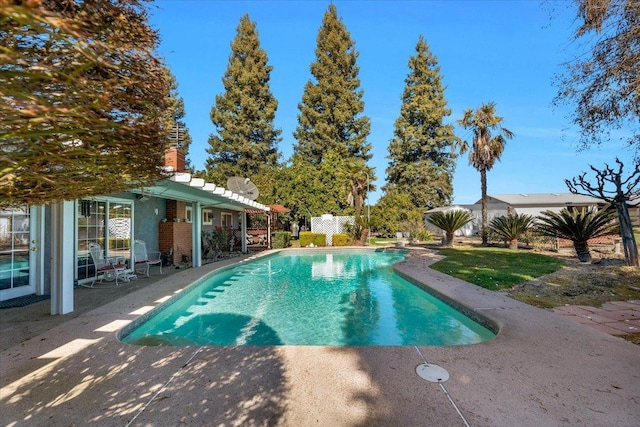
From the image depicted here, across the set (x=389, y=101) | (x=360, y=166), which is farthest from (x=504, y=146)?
(x=389, y=101)

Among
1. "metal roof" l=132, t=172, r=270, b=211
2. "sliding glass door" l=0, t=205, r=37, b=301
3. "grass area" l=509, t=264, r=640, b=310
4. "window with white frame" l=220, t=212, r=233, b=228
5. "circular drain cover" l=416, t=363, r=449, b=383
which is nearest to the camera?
"circular drain cover" l=416, t=363, r=449, b=383

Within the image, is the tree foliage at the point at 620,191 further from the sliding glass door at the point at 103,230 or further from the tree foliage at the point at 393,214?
the tree foliage at the point at 393,214

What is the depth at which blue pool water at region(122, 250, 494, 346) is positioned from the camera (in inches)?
220

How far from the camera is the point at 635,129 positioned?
629 cm

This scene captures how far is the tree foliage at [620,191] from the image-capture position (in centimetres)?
947

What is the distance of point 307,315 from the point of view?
7.08 meters

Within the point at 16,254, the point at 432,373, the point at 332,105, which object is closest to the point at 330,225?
the point at 332,105

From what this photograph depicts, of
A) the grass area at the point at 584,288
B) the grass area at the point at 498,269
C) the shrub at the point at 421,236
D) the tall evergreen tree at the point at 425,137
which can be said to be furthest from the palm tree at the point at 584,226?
the tall evergreen tree at the point at 425,137

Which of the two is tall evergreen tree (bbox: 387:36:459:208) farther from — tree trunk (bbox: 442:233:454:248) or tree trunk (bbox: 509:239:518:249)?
tree trunk (bbox: 509:239:518:249)

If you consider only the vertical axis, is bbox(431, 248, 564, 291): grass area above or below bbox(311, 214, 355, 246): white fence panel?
below

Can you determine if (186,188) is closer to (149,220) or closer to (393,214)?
(149,220)

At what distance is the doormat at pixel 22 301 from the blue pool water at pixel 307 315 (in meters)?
2.72

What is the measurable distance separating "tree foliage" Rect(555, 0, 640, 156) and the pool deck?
4517 mm

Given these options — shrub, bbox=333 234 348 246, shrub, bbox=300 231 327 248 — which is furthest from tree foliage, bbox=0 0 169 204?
shrub, bbox=333 234 348 246
